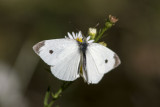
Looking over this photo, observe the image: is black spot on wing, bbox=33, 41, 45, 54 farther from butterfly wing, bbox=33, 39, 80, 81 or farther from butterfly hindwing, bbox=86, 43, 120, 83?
butterfly hindwing, bbox=86, 43, 120, 83

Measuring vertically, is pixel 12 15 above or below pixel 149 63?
above

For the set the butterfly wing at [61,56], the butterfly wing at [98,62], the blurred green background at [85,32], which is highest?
the butterfly wing at [61,56]

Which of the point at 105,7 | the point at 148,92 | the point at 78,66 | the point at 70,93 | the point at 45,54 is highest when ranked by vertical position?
the point at 45,54

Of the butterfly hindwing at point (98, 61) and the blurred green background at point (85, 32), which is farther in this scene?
the blurred green background at point (85, 32)

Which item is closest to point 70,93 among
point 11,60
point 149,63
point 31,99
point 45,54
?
point 31,99

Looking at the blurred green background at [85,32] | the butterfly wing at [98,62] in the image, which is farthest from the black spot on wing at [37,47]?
the blurred green background at [85,32]

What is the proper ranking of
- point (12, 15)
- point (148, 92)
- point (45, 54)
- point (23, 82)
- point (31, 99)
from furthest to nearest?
point (12, 15) < point (148, 92) < point (31, 99) < point (23, 82) < point (45, 54)

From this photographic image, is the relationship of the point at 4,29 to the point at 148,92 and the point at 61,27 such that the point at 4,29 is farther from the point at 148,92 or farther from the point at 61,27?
the point at 148,92

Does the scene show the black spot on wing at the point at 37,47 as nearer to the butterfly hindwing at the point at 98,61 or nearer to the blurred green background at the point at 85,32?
the butterfly hindwing at the point at 98,61
